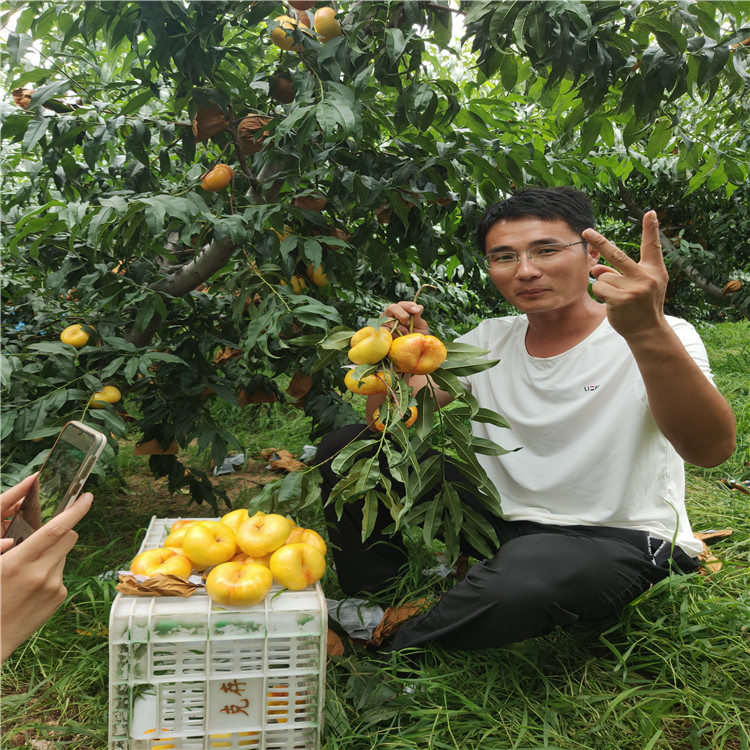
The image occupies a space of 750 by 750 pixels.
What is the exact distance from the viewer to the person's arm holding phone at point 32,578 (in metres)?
0.92

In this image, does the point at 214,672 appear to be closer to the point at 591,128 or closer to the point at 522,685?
the point at 522,685

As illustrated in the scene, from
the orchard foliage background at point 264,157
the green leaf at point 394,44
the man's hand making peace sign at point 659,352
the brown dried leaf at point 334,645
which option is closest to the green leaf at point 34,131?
the orchard foliage background at point 264,157

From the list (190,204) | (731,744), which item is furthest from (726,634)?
(190,204)

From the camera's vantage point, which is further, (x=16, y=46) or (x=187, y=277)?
(x=187, y=277)

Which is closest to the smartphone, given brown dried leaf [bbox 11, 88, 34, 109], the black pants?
the black pants

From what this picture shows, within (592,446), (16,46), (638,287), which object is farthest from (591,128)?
(16,46)

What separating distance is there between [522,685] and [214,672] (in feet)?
2.52

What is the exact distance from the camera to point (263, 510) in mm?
1515

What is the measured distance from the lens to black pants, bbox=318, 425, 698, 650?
56.2 inches

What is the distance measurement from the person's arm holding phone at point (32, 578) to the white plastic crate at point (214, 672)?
27cm

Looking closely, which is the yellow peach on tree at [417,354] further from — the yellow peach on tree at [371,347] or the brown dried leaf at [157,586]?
the brown dried leaf at [157,586]

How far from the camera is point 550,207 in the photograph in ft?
5.44

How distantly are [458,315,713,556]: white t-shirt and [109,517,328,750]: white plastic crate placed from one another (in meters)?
0.70

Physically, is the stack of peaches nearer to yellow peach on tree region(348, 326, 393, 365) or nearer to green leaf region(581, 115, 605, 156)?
yellow peach on tree region(348, 326, 393, 365)
